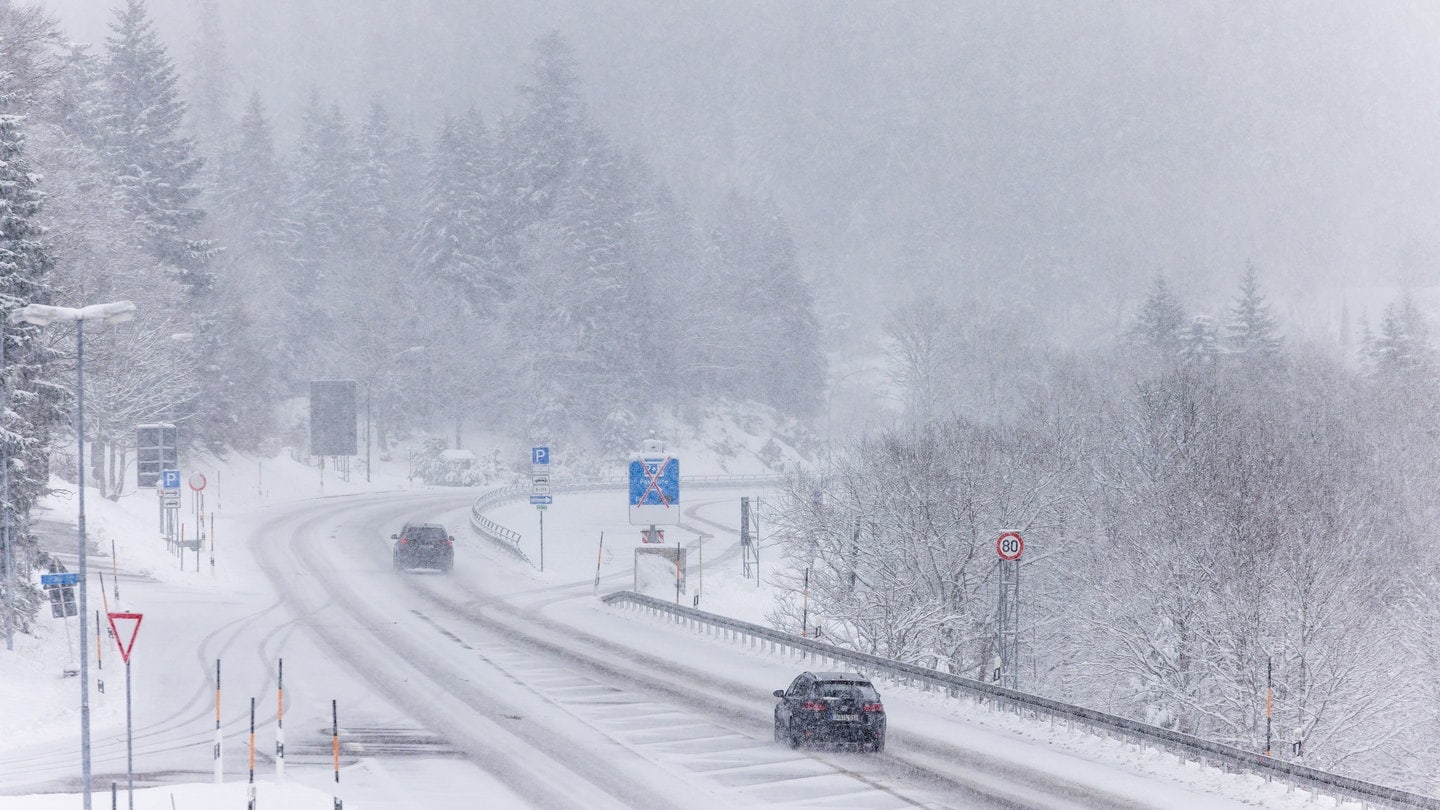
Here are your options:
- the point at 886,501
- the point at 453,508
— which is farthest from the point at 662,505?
the point at 453,508

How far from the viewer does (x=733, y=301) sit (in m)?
134

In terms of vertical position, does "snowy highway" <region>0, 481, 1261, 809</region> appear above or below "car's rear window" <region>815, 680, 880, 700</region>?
below

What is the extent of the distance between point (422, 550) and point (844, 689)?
1196 inches

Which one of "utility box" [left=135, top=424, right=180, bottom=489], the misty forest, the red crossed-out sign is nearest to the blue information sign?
the red crossed-out sign

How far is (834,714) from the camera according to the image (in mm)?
22469

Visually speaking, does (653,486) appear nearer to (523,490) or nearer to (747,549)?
(747,549)

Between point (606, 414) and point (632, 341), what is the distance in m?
7.09

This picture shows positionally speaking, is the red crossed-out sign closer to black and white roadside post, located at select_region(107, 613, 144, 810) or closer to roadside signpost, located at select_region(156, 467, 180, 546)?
roadside signpost, located at select_region(156, 467, 180, 546)

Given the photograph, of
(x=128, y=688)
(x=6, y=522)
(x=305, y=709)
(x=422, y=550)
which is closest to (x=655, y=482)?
(x=422, y=550)

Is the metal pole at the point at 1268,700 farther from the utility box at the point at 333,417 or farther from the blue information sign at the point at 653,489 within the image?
the utility box at the point at 333,417

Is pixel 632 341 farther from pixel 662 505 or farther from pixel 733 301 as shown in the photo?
pixel 662 505

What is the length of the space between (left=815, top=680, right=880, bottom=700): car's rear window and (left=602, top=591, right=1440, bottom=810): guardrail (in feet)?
12.4

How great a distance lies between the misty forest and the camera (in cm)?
4331

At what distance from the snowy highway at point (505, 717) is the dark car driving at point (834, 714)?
1.12 feet
